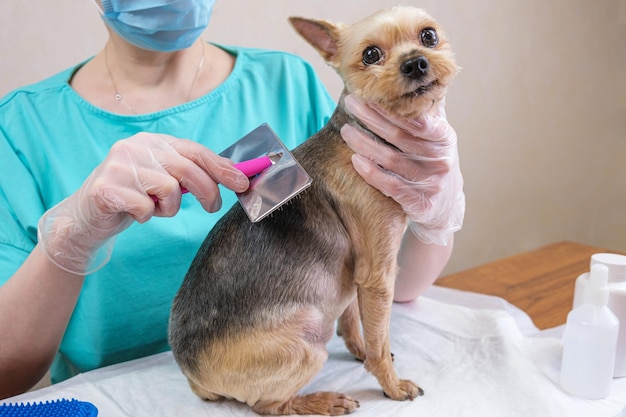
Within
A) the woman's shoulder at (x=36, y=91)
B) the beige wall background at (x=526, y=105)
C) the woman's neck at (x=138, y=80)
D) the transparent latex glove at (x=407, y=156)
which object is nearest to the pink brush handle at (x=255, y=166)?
the transparent latex glove at (x=407, y=156)

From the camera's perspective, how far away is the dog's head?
83 centimetres

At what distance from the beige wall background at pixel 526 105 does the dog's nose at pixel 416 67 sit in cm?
111

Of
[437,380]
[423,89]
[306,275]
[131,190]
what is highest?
[423,89]

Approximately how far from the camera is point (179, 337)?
3.22 ft

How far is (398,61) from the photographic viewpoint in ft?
2.74

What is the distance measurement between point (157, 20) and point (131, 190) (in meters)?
0.43

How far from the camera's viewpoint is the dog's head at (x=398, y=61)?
83 cm

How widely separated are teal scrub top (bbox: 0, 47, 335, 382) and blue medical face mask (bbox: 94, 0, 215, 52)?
0.18 meters

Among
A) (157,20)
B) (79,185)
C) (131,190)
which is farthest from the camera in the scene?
(79,185)

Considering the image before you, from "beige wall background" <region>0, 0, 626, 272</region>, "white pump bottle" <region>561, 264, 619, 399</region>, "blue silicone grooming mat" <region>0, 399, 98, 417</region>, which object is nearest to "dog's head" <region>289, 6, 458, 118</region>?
"white pump bottle" <region>561, 264, 619, 399</region>

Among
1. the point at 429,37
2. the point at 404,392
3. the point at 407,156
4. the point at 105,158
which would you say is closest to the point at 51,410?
the point at 105,158

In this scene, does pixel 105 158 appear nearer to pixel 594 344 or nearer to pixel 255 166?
pixel 255 166

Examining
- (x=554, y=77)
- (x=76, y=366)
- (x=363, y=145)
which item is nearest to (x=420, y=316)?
(x=363, y=145)

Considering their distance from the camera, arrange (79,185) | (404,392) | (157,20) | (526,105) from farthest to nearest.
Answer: (526,105) → (79,185) → (157,20) → (404,392)
